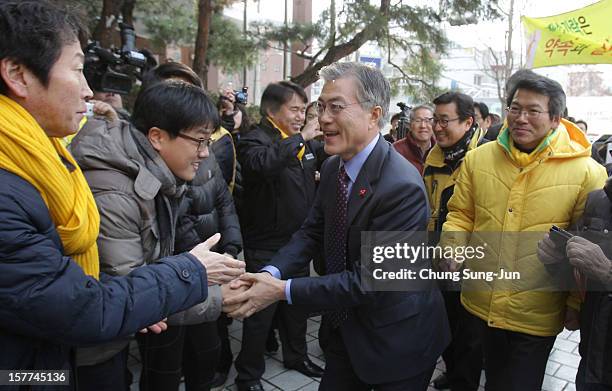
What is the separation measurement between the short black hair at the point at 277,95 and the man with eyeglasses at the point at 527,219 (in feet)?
4.95

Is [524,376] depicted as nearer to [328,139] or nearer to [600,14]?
[328,139]

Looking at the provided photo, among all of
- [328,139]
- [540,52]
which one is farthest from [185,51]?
[328,139]

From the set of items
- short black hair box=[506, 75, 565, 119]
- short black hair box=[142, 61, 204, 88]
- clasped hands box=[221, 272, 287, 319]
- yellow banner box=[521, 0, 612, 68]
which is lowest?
clasped hands box=[221, 272, 287, 319]

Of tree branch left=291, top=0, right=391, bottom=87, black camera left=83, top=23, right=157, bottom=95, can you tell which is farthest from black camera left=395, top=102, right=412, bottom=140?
tree branch left=291, top=0, right=391, bottom=87

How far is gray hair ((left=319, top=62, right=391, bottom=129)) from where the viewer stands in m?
1.96

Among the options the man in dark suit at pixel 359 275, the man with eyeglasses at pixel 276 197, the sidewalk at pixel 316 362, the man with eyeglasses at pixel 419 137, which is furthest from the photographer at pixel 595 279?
the man with eyeglasses at pixel 419 137

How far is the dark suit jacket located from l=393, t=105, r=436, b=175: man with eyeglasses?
84.9 inches

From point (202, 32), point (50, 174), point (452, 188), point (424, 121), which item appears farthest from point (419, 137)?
point (202, 32)

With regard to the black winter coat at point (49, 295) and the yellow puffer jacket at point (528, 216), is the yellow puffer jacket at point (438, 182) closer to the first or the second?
the yellow puffer jacket at point (528, 216)

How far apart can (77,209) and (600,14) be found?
5437 mm

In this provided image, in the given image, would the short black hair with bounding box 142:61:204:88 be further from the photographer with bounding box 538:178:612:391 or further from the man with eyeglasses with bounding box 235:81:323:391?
the photographer with bounding box 538:178:612:391

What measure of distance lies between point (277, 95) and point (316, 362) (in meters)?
1.98

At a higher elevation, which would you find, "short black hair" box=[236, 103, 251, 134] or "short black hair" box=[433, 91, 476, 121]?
"short black hair" box=[433, 91, 476, 121]

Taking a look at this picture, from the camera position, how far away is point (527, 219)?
2.15 m
